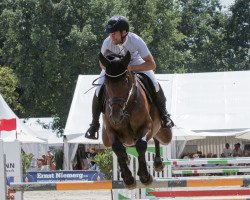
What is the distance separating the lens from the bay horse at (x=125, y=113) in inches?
322

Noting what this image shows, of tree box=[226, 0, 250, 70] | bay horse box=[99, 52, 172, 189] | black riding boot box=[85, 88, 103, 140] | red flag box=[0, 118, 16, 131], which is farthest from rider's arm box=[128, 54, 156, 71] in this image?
tree box=[226, 0, 250, 70]

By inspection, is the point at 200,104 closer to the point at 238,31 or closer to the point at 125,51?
the point at 125,51

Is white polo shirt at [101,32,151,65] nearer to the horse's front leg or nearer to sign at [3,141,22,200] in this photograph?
the horse's front leg

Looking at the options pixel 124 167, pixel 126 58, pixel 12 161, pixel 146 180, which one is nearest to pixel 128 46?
pixel 126 58

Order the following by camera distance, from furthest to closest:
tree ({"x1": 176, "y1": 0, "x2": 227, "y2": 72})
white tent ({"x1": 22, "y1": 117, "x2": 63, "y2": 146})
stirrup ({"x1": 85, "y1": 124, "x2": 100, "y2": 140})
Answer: tree ({"x1": 176, "y1": 0, "x2": 227, "y2": 72}) < white tent ({"x1": 22, "y1": 117, "x2": 63, "y2": 146}) < stirrup ({"x1": 85, "y1": 124, "x2": 100, "y2": 140})

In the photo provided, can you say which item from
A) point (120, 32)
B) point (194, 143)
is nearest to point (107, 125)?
point (120, 32)

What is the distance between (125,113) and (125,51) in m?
1.03

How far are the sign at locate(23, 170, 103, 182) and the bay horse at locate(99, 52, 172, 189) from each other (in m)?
9.70

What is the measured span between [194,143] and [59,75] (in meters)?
9.89

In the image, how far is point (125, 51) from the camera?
8.93 metres

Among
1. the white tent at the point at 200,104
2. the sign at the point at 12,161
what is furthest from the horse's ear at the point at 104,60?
the white tent at the point at 200,104

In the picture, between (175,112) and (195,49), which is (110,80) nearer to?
(175,112)

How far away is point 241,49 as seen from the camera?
214 ft

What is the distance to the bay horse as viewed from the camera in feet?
26.8
